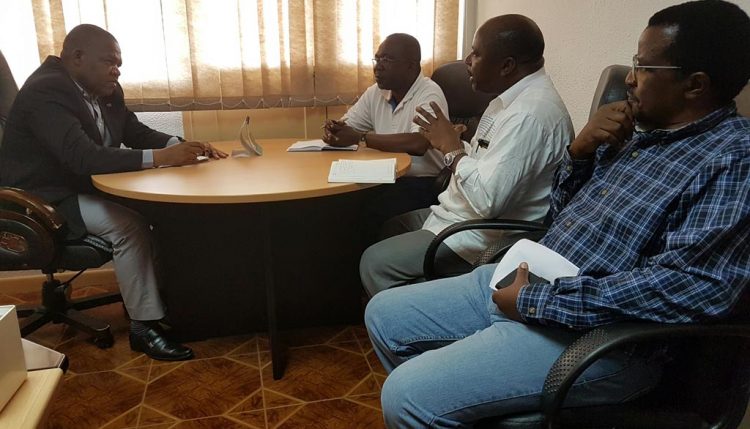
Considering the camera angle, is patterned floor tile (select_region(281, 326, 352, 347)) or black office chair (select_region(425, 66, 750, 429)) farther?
patterned floor tile (select_region(281, 326, 352, 347))

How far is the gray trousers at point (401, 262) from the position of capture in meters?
1.62

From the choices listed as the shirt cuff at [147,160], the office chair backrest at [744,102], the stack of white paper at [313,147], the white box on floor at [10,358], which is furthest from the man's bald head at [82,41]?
the office chair backrest at [744,102]

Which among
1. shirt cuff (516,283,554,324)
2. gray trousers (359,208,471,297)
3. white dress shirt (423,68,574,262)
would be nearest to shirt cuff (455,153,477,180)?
white dress shirt (423,68,574,262)

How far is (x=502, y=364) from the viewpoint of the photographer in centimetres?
103

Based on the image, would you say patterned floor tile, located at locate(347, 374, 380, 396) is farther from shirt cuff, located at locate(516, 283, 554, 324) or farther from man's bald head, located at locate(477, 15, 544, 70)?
man's bald head, located at locate(477, 15, 544, 70)

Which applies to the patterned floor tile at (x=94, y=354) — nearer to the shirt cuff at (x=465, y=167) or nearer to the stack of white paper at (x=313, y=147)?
the stack of white paper at (x=313, y=147)

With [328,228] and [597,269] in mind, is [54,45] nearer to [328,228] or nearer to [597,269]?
[328,228]

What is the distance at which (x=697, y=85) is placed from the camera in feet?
3.40

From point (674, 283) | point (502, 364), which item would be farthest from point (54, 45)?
point (674, 283)

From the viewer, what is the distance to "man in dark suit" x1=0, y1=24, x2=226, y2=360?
1941mm

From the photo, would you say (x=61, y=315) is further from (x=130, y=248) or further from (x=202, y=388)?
(x=202, y=388)

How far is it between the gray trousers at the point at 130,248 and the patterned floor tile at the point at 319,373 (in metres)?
0.52

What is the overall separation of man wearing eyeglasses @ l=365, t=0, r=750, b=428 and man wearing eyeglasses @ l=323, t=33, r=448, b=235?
45.9 inches

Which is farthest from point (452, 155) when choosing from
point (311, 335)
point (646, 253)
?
point (311, 335)
